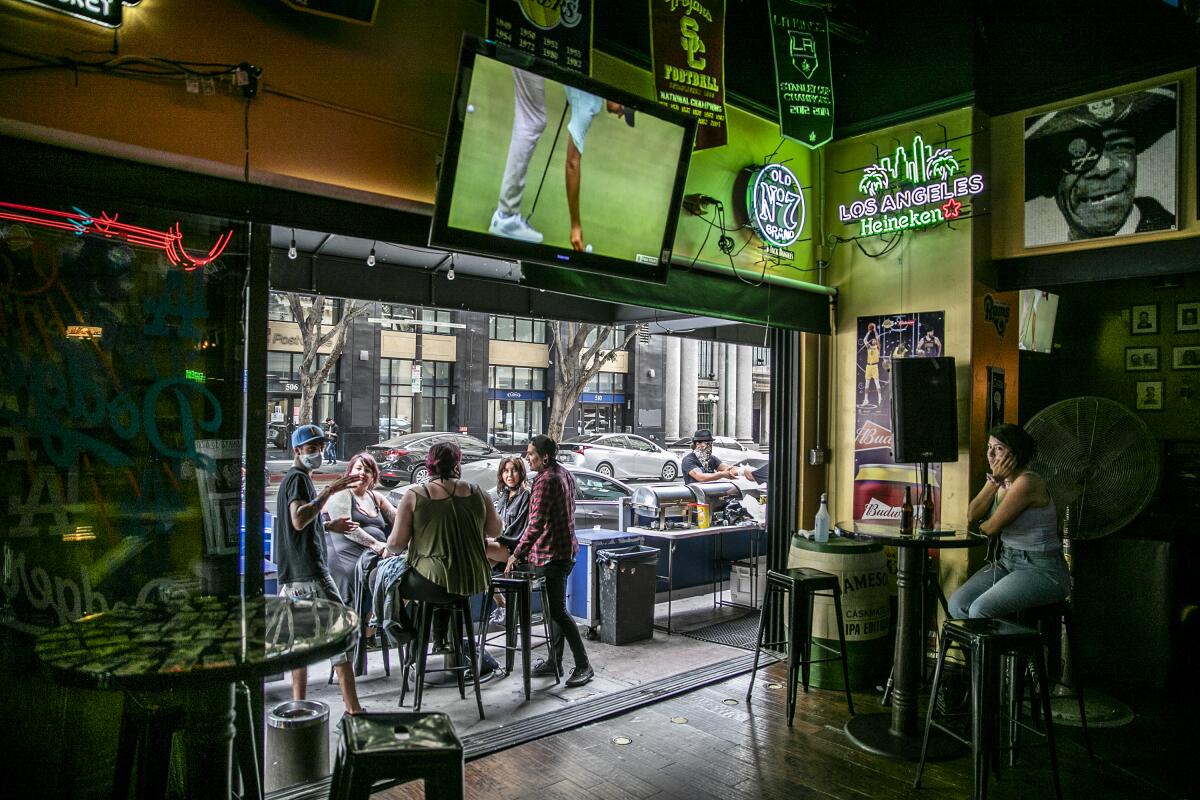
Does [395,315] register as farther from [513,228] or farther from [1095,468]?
[1095,468]

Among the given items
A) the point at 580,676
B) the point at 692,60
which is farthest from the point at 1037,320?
the point at 580,676

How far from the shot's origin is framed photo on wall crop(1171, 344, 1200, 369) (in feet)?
20.8

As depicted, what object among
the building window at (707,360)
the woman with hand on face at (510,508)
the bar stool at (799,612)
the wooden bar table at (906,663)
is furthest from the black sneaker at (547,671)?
the building window at (707,360)

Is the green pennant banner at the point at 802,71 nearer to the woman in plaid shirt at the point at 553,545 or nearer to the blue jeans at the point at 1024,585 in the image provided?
the woman in plaid shirt at the point at 553,545

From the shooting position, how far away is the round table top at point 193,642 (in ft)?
6.46

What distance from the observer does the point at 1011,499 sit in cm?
406

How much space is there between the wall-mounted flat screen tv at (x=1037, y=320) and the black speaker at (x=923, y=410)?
1627 mm

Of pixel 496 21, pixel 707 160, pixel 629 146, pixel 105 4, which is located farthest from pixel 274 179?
pixel 707 160

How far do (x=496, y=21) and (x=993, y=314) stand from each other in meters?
4.10

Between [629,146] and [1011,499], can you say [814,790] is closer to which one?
[1011,499]

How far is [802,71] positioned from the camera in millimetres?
5375

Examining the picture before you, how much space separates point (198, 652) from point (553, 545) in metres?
3.10

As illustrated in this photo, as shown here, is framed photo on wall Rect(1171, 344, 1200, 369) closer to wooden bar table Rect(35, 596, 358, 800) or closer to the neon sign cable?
wooden bar table Rect(35, 596, 358, 800)

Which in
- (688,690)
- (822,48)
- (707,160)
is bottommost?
(688,690)
